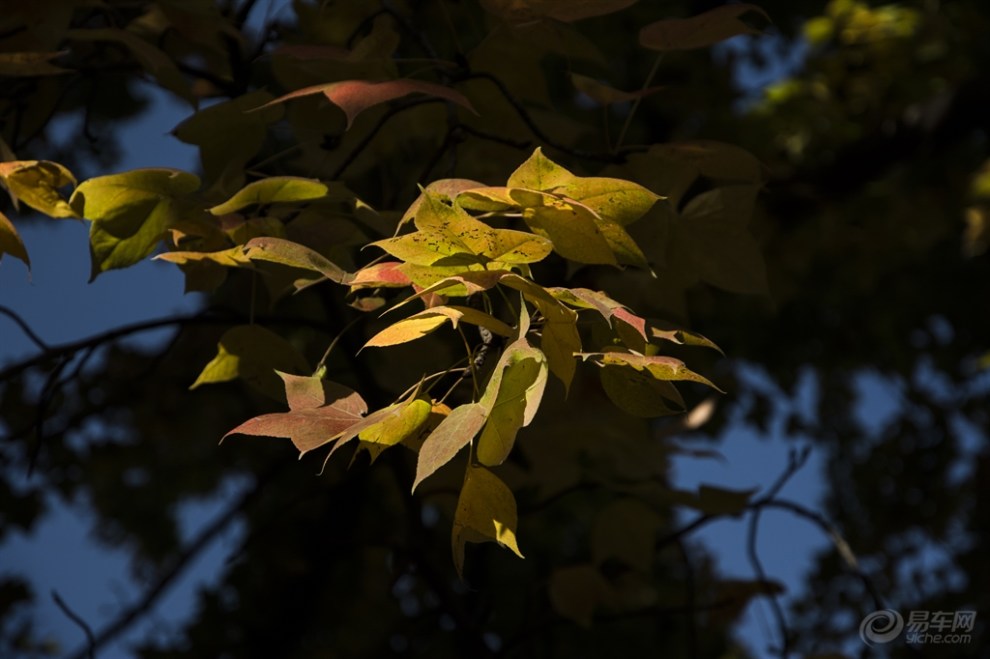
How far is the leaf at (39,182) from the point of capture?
0.72m

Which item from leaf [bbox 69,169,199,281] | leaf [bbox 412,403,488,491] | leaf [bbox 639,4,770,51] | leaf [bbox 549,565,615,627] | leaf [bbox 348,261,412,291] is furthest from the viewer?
leaf [bbox 549,565,615,627]

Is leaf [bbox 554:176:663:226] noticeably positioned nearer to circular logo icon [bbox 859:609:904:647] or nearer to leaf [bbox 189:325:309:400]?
leaf [bbox 189:325:309:400]

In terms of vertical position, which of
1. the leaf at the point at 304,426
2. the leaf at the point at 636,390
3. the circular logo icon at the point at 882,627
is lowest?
the circular logo icon at the point at 882,627

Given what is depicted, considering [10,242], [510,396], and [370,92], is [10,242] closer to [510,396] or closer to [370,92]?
[370,92]

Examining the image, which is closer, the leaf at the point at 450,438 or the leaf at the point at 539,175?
the leaf at the point at 450,438

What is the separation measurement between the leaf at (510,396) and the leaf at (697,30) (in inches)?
15.3

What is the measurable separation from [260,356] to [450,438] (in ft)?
0.99

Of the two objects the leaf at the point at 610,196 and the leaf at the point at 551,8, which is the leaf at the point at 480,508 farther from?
the leaf at the point at 551,8

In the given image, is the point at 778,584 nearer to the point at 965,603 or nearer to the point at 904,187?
the point at 965,603

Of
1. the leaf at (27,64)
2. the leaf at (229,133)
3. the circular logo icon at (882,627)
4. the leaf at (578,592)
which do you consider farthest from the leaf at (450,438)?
the circular logo icon at (882,627)

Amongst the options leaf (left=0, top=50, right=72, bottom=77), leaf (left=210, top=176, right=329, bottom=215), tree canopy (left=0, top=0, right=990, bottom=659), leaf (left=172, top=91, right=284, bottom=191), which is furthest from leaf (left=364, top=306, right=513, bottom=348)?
leaf (left=0, top=50, right=72, bottom=77)

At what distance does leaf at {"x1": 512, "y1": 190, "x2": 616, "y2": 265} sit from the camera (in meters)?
0.62

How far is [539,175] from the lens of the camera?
614mm

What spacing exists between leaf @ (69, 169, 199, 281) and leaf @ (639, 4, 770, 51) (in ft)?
1.24
